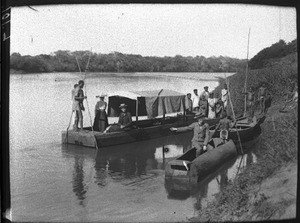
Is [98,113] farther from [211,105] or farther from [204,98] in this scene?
[211,105]

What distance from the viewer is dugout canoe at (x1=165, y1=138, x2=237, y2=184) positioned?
816 cm

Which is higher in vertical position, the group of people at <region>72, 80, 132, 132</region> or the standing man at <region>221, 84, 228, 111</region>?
the standing man at <region>221, 84, 228, 111</region>

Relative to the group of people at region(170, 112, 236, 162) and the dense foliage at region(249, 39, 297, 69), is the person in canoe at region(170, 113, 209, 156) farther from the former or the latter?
the dense foliage at region(249, 39, 297, 69)

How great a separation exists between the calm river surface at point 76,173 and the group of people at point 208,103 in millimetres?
202

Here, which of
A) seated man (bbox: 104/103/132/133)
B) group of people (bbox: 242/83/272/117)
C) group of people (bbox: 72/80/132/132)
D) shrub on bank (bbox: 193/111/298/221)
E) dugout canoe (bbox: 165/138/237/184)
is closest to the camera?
shrub on bank (bbox: 193/111/298/221)

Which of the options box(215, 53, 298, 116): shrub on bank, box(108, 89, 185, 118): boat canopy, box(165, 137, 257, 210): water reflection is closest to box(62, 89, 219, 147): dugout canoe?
box(108, 89, 185, 118): boat canopy

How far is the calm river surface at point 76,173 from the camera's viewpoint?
6906mm

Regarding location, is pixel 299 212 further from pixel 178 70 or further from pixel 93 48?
pixel 93 48

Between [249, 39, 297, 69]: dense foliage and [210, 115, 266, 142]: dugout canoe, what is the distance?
3.95ft

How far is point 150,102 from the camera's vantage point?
9.87m

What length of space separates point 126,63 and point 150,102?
253 centimetres

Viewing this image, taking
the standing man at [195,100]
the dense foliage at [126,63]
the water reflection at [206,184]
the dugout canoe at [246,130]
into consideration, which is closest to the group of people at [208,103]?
the standing man at [195,100]

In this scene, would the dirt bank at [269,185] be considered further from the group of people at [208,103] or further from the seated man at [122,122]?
the seated man at [122,122]

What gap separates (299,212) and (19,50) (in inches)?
215
